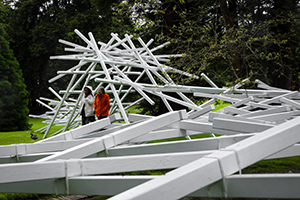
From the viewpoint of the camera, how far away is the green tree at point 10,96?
17.3 m

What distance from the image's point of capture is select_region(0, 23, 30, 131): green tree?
17344 millimetres

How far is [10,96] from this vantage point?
17.6 m

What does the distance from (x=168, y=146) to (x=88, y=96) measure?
6.41 meters

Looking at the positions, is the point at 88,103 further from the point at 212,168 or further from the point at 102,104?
the point at 212,168

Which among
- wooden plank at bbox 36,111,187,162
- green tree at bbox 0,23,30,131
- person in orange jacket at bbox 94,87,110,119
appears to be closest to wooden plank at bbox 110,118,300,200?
wooden plank at bbox 36,111,187,162

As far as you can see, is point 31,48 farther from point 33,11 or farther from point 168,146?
point 168,146

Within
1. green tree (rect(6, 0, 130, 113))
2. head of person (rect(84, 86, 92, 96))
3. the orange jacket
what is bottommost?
the orange jacket

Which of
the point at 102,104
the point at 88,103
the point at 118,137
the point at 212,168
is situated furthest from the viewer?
the point at 88,103

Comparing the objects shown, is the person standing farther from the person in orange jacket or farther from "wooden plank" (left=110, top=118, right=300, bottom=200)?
"wooden plank" (left=110, top=118, right=300, bottom=200)

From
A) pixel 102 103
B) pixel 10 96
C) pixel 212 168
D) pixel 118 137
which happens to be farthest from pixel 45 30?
pixel 212 168

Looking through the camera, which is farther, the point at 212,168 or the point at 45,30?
the point at 45,30

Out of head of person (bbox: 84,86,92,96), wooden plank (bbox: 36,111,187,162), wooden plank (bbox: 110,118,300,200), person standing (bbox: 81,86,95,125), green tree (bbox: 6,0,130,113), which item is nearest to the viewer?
wooden plank (bbox: 110,118,300,200)

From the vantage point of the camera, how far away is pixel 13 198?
4.54m

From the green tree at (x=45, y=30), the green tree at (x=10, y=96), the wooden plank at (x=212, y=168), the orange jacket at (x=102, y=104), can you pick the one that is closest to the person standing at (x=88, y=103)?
the orange jacket at (x=102, y=104)
